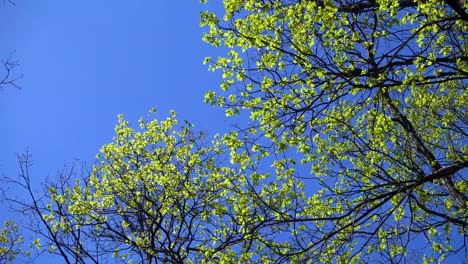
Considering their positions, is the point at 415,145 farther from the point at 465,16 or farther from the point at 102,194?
the point at 102,194

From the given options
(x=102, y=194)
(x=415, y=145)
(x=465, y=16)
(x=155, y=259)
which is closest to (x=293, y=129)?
(x=465, y=16)

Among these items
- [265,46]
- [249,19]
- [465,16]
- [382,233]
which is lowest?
[382,233]

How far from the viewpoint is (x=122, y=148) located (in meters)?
17.6

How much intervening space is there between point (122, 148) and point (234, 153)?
28.5 ft

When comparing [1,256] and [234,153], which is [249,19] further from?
[1,256]

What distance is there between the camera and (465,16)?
7.25 m

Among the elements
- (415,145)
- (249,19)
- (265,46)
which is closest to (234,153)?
(265,46)

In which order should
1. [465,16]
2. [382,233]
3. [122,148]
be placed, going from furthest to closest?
[122,148] → [382,233] → [465,16]

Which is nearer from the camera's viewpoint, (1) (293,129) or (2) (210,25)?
(1) (293,129)

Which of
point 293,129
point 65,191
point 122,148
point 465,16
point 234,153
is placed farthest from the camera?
point 122,148

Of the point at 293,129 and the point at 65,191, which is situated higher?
the point at 65,191

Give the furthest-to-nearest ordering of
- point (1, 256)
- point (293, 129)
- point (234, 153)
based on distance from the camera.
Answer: point (1, 256) < point (234, 153) < point (293, 129)

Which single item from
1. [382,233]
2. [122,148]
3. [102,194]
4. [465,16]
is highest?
[122,148]

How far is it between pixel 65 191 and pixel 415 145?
11.7m
